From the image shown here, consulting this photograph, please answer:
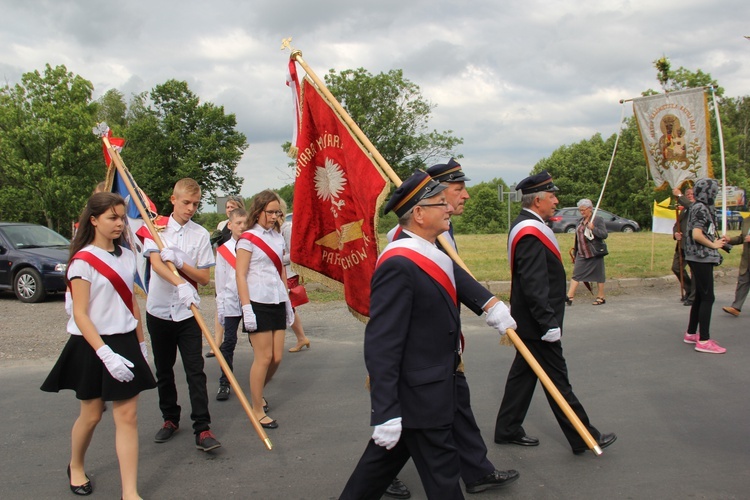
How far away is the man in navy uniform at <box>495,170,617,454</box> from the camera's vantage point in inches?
163

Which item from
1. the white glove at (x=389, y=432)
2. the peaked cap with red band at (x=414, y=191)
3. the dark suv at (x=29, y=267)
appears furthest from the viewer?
the dark suv at (x=29, y=267)

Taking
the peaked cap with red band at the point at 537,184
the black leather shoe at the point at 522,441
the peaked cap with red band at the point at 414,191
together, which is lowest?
the black leather shoe at the point at 522,441

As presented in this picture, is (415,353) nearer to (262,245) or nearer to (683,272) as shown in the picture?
(262,245)

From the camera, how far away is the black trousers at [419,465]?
2.77 meters

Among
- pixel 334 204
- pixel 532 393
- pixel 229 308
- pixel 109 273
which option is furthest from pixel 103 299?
pixel 532 393

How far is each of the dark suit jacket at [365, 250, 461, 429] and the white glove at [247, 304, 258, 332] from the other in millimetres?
2221

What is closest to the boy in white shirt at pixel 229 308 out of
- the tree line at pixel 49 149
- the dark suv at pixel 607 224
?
the tree line at pixel 49 149

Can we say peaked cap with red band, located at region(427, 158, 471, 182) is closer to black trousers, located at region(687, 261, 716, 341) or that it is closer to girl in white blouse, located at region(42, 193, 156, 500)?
girl in white blouse, located at region(42, 193, 156, 500)

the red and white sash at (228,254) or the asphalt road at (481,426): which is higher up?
the red and white sash at (228,254)

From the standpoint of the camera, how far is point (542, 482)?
389 cm

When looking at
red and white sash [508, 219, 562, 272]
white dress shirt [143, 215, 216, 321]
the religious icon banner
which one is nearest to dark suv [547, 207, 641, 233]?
the religious icon banner

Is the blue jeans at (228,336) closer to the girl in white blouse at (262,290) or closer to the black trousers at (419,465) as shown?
the girl in white blouse at (262,290)

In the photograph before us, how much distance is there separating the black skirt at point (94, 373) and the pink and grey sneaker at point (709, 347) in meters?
5.85

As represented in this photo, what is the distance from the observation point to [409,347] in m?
2.81
